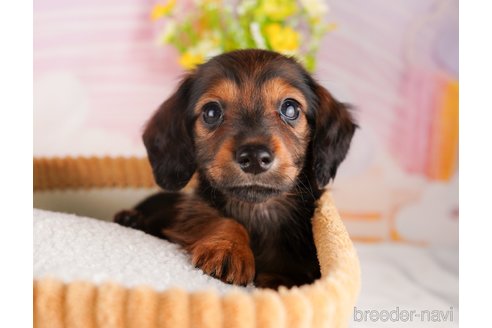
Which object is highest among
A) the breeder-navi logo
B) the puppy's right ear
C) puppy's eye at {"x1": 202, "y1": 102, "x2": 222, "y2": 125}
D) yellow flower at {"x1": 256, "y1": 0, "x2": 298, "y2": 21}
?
yellow flower at {"x1": 256, "y1": 0, "x2": 298, "y2": 21}

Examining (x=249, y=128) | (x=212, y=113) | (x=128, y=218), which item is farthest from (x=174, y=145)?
(x=128, y=218)

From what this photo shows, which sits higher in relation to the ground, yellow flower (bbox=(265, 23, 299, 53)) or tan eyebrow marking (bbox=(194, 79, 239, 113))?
yellow flower (bbox=(265, 23, 299, 53))

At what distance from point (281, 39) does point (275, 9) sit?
153 mm

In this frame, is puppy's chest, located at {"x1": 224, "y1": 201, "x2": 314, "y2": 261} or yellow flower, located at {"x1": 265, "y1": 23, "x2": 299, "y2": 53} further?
yellow flower, located at {"x1": 265, "y1": 23, "x2": 299, "y2": 53}

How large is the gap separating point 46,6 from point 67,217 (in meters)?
1.75

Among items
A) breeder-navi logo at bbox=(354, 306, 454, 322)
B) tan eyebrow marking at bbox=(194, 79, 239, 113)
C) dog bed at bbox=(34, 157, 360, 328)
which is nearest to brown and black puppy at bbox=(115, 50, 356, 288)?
tan eyebrow marking at bbox=(194, 79, 239, 113)

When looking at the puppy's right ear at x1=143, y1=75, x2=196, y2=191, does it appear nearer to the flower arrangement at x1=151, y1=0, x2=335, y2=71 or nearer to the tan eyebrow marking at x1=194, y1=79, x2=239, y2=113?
the tan eyebrow marking at x1=194, y1=79, x2=239, y2=113

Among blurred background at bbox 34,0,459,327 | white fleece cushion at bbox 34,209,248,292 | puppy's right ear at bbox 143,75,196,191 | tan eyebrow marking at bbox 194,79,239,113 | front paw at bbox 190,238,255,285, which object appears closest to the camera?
white fleece cushion at bbox 34,209,248,292

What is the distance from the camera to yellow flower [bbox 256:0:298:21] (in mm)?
2627

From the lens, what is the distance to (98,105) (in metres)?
3.32

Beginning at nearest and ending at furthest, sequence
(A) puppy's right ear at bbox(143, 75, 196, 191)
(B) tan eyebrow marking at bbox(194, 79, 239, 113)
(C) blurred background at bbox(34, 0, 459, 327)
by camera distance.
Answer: (B) tan eyebrow marking at bbox(194, 79, 239, 113), (A) puppy's right ear at bbox(143, 75, 196, 191), (C) blurred background at bbox(34, 0, 459, 327)

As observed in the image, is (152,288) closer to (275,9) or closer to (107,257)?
(107,257)

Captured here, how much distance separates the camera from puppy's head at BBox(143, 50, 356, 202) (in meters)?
1.51
